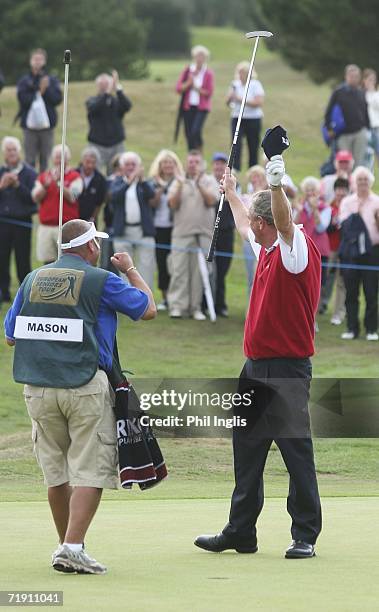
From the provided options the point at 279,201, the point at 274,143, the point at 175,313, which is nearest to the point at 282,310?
the point at 279,201

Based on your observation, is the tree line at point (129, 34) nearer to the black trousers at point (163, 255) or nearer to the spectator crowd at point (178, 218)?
the black trousers at point (163, 255)

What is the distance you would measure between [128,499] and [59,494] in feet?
11.9

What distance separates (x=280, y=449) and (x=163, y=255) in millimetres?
12806

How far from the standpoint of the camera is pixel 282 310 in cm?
848

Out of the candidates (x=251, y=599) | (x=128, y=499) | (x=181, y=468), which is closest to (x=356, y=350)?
(x=181, y=468)

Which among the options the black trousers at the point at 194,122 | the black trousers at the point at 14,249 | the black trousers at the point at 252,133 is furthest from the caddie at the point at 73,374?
the black trousers at the point at 194,122

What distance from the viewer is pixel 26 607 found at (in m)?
6.72

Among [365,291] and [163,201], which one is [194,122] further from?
[365,291]

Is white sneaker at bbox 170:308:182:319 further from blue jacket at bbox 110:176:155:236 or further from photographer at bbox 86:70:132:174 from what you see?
photographer at bbox 86:70:132:174

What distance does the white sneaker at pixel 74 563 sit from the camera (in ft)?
25.7

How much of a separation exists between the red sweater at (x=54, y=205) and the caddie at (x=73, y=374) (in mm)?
11734

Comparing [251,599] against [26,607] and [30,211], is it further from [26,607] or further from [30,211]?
[30,211]

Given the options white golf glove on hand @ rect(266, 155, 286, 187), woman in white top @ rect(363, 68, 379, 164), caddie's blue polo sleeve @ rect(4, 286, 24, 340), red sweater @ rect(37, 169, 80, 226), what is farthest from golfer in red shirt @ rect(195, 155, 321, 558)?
woman in white top @ rect(363, 68, 379, 164)

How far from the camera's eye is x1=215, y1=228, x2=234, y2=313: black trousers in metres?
21.1
